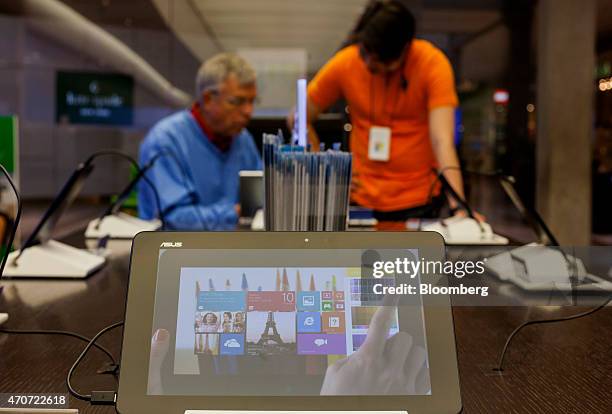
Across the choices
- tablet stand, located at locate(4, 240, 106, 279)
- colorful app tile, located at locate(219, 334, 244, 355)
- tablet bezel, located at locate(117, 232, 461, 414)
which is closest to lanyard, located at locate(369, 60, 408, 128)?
tablet stand, located at locate(4, 240, 106, 279)

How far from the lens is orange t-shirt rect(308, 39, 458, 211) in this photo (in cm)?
227

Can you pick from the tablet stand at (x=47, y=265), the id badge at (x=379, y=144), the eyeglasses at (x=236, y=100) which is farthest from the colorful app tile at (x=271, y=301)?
the eyeglasses at (x=236, y=100)

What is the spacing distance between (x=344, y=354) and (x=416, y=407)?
86 millimetres

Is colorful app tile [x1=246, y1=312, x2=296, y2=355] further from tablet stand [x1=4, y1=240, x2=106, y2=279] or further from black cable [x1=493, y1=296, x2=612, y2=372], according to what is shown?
tablet stand [x1=4, y1=240, x2=106, y2=279]

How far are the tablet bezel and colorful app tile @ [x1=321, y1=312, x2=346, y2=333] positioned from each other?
0.07 m

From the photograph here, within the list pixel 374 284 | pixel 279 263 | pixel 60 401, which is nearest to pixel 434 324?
pixel 374 284

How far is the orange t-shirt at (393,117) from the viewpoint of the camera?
2.27 m

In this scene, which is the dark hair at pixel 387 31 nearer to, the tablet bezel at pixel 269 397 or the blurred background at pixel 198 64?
the tablet bezel at pixel 269 397

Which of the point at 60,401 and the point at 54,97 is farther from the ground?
the point at 54,97

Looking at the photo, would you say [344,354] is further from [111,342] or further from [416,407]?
[111,342]

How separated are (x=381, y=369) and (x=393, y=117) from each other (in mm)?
1806

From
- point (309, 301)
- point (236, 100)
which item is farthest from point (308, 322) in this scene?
point (236, 100)

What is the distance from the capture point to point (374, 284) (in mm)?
655

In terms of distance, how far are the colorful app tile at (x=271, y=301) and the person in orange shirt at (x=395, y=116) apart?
5.08 ft
